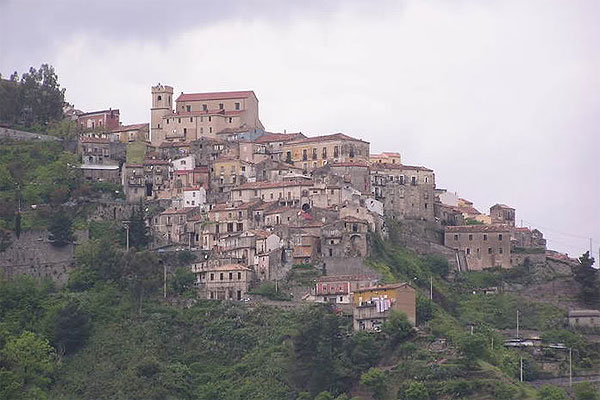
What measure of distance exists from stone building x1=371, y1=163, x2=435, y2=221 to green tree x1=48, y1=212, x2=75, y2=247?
1551 cm

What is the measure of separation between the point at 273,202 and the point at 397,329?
15732mm

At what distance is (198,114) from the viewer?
104m

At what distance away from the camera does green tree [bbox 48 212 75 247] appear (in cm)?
9081

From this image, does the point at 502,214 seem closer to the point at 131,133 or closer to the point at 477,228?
the point at 477,228

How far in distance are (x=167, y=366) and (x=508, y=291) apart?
18.4 meters

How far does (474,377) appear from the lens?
76125mm

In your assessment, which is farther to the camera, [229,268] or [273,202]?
[273,202]

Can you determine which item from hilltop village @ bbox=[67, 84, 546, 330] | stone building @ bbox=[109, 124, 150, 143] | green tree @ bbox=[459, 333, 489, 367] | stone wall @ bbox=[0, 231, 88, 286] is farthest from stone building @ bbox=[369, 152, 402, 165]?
green tree @ bbox=[459, 333, 489, 367]

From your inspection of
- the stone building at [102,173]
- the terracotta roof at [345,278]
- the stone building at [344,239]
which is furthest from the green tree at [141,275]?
the stone building at [102,173]

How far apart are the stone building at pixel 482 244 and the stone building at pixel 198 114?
49.7 feet

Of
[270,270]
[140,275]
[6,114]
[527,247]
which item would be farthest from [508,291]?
[6,114]

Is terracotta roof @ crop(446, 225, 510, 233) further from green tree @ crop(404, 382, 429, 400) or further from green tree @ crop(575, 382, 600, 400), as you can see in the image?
green tree @ crop(404, 382, 429, 400)

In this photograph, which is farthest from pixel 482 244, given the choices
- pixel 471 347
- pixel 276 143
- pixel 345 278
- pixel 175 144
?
pixel 175 144

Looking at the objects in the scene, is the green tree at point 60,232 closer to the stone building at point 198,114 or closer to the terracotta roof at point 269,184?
the terracotta roof at point 269,184
